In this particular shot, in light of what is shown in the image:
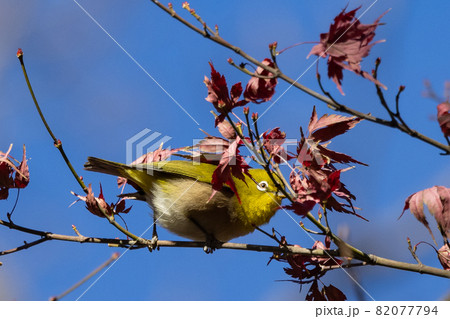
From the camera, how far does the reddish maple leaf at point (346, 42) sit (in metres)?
1.72

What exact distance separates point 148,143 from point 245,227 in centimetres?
93

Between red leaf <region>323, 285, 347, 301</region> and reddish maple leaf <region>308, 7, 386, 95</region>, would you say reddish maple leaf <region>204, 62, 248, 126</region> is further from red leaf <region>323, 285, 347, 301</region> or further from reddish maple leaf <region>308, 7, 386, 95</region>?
red leaf <region>323, 285, 347, 301</region>

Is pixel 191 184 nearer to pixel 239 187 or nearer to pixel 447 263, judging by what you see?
pixel 239 187

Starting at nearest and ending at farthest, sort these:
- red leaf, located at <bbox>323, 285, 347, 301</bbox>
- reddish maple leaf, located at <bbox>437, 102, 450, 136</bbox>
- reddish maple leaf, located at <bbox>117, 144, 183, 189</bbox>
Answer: reddish maple leaf, located at <bbox>437, 102, 450, 136</bbox>
red leaf, located at <bbox>323, 285, 347, 301</bbox>
reddish maple leaf, located at <bbox>117, 144, 183, 189</bbox>

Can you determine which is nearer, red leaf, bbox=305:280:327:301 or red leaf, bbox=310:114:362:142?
red leaf, bbox=310:114:362:142

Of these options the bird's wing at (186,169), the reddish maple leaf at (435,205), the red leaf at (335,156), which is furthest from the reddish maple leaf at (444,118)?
the bird's wing at (186,169)

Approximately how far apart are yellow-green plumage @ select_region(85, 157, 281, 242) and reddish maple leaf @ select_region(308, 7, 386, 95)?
5.90 ft

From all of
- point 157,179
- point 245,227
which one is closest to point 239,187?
point 245,227

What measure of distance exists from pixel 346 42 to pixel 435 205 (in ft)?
2.53

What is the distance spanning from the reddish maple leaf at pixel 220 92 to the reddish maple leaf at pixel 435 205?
34.1 inches

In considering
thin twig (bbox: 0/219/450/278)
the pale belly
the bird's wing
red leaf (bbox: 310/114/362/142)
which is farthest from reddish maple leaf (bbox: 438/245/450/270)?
the bird's wing

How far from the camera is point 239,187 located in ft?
11.8

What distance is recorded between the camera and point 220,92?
2.15 metres

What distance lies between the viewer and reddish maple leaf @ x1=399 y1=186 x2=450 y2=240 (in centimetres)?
199
